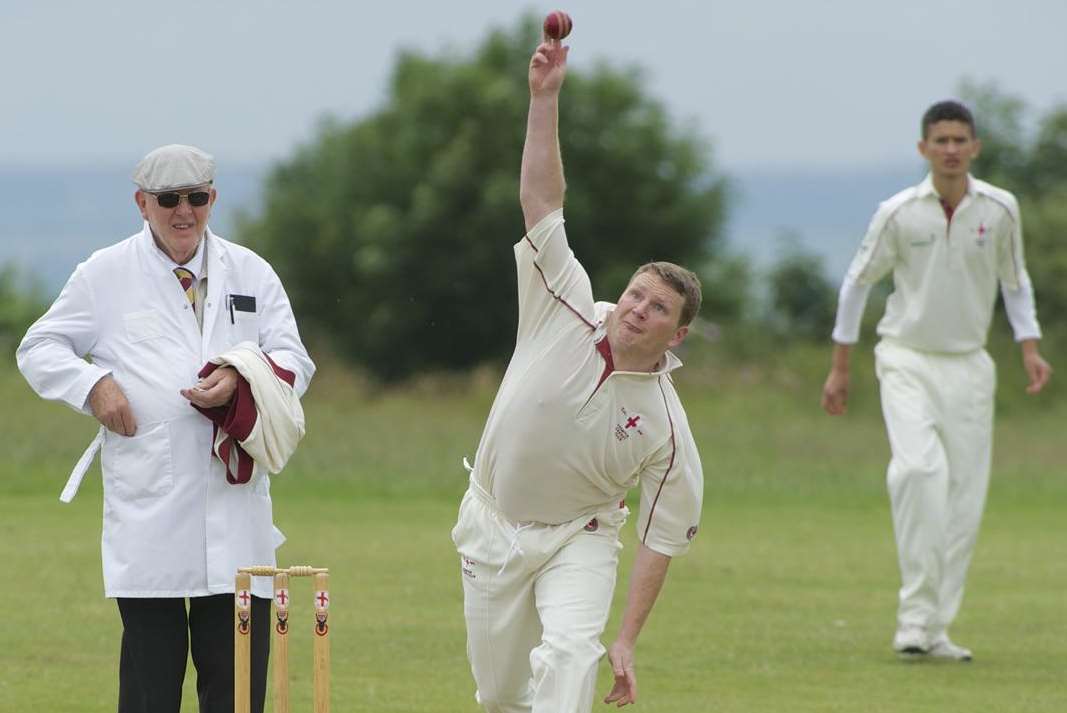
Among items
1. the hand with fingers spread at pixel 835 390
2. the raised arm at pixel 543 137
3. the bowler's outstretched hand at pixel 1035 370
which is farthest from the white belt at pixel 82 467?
the bowler's outstretched hand at pixel 1035 370

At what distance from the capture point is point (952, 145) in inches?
425

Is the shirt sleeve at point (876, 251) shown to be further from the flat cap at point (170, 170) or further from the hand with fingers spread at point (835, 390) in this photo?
the flat cap at point (170, 170)

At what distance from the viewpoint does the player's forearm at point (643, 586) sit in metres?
7.12

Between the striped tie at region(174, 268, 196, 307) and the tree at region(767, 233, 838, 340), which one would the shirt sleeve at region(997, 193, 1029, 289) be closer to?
the striped tie at region(174, 268, 196, 307)

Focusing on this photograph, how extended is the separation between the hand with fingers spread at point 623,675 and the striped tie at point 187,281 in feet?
5.69

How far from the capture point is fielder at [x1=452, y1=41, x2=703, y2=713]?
6.95 meters

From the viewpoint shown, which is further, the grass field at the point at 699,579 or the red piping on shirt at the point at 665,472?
the grass field at the point at 699,579

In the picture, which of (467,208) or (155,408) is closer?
(155,408)

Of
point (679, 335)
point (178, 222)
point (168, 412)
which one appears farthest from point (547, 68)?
point (168, 412)

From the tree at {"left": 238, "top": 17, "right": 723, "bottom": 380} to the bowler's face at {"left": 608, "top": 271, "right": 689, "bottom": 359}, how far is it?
127 ft

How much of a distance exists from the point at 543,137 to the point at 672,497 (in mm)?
1270

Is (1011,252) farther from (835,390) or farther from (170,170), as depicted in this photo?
(170,170)

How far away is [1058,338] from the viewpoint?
29.8 m

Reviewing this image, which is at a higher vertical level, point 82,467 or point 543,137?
point 543,137
